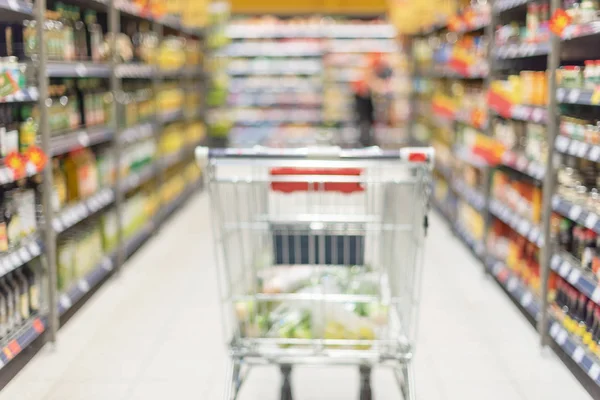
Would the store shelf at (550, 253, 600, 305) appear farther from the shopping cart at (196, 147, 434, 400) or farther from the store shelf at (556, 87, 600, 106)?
the shopping cart at (196, 147, 434, 400)

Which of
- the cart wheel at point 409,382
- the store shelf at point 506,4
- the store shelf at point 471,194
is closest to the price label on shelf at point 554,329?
the cart wheel at point 409,382

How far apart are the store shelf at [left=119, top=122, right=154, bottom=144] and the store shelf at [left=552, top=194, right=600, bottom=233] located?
120 inches

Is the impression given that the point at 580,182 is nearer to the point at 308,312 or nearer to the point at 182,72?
the point at 308,312

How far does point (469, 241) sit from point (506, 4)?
78.6 inches

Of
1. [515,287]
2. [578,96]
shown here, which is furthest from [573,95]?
[515,287]

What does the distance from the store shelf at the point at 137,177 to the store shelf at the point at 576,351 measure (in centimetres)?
312

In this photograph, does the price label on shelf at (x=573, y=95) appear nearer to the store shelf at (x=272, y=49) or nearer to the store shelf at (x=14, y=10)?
the store shelf at (x=14, y=10)

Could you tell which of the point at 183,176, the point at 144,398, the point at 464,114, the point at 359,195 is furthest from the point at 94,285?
the point at 183,176

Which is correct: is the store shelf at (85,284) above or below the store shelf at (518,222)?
below

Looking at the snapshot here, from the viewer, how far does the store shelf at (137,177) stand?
5.63m

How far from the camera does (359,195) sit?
2.89 meters

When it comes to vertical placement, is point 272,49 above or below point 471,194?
above

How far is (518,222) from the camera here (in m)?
4.55

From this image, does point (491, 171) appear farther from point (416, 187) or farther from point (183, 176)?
point (183, 176)
